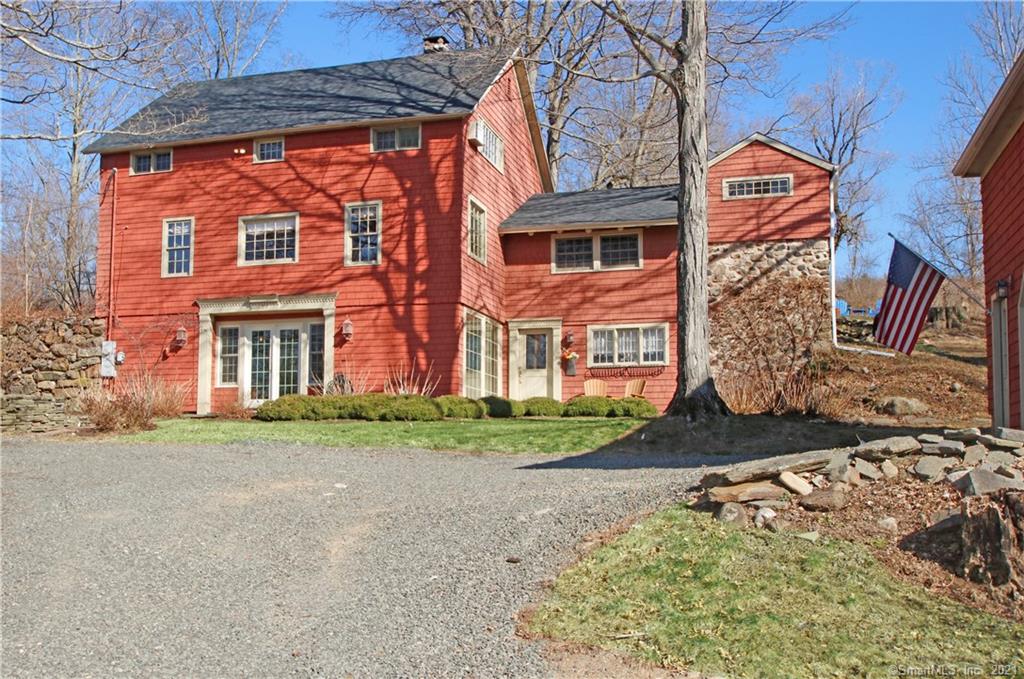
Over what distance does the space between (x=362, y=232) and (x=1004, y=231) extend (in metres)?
12.8

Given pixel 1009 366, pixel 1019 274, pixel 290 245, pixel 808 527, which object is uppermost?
pixel 290 245

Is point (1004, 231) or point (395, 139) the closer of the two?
point (1004, 231)

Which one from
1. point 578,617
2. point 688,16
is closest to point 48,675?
point 578,617

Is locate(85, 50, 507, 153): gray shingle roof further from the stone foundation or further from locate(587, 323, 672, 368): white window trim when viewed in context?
the stone foundation

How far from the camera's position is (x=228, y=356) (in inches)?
853

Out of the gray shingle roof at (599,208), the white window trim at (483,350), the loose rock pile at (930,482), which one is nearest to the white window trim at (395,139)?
the gray shingle roof at (599,208)

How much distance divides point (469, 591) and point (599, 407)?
13.0m

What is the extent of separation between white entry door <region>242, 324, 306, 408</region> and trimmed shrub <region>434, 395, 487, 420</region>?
168 inches

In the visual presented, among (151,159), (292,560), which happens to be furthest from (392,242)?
(292,560)

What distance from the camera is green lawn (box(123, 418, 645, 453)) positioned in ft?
45.7

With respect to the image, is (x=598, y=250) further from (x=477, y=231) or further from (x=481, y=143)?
(x=481, y=143)

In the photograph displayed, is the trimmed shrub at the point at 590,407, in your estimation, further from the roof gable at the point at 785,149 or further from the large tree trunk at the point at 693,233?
the roof gable at the point at 785,149

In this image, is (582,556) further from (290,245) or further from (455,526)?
(290,245)

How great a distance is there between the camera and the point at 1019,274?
11641 millimetres
